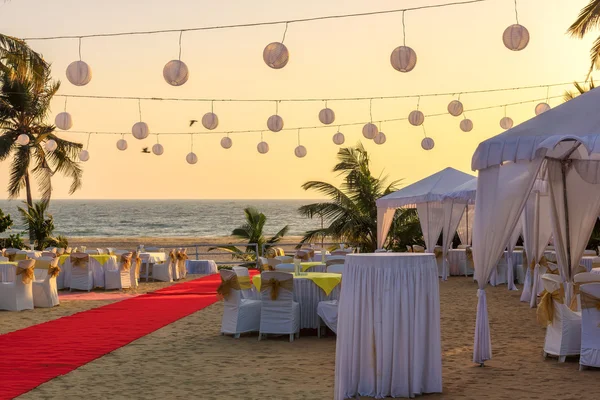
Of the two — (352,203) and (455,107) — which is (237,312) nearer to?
(455,107)

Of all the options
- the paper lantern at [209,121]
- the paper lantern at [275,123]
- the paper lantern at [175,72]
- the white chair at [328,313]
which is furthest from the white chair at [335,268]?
the paper lantern at [209,121]

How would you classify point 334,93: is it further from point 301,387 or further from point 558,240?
point 301,387

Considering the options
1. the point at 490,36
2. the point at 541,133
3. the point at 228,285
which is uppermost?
the point at 490,36

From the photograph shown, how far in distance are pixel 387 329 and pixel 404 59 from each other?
5.47 m

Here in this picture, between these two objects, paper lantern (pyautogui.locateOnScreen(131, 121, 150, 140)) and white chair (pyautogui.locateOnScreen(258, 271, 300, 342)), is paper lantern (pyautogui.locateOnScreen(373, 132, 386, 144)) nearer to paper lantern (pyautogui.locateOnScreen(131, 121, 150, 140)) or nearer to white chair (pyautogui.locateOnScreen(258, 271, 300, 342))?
paper lantern (pyautogui.locateOnScreen(131, 121, 150, 140))

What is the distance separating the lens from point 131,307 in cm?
1359

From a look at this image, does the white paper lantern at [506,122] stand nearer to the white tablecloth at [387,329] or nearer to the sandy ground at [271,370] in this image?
the sandy ground at [271,370]

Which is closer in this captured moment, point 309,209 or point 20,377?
point 20,377

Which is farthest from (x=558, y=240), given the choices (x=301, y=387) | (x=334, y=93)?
(x=334, y=93)

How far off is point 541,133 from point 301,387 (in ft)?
10.9

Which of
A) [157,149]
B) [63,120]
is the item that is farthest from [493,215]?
[157,149]

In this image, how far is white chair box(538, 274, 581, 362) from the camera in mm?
8031

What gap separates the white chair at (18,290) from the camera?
13.3m

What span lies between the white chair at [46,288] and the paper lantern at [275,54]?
5541 millimetres
